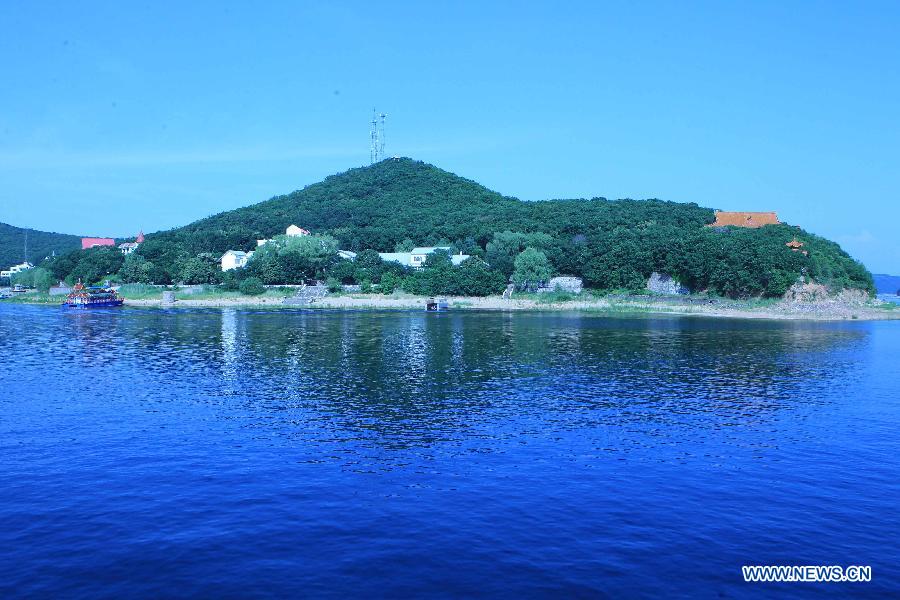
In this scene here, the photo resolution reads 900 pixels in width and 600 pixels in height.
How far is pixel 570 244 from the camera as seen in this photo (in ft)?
455

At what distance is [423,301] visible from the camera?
12694 cm

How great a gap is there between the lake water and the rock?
75.7 metres

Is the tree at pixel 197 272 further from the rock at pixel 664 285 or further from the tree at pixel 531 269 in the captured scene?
the rock at pixel 664 285

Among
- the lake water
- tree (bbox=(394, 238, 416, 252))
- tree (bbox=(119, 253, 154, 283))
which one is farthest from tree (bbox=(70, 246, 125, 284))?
the lake water

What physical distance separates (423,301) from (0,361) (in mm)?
81601

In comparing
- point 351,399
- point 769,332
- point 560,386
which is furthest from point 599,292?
point 351,399

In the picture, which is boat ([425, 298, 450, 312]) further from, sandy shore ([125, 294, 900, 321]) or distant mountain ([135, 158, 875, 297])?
distant mountain ([135, 158, 875, 297])

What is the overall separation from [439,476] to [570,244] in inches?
4687

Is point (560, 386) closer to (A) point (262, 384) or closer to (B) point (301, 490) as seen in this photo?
(A) point (262, 384)

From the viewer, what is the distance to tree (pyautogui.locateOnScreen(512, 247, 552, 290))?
13088 cm

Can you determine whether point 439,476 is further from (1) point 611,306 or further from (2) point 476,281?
(2) point 476,281

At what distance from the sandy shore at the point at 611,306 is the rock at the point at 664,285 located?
4.21 m

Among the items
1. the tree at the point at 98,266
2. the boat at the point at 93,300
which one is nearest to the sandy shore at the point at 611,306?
the boat at the point at 93,300

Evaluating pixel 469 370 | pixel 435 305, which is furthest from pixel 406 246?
pixel 469 370
